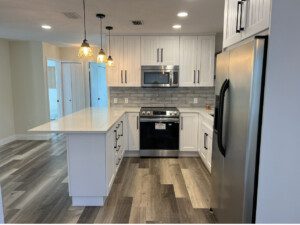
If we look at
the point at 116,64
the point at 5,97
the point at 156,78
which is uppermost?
the point at 116,64

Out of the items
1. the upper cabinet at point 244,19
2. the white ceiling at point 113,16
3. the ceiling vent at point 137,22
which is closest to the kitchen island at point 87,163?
the white ceiling at point 113,16

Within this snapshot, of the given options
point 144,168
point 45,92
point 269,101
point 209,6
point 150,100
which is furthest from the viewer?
point 45,92

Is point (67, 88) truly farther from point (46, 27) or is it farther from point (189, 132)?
point (189, 132)

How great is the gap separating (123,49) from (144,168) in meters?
2.38

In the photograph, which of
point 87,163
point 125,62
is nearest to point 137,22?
point 125,62

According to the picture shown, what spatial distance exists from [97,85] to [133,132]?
134 inches

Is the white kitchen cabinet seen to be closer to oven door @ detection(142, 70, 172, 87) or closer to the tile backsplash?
the tile backsplash

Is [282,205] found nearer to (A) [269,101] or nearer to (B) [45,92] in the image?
(A) [269,101]

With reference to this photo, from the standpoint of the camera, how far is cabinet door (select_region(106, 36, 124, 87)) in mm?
4559

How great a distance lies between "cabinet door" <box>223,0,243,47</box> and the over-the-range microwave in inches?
92.0

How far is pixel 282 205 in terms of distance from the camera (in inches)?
59.6

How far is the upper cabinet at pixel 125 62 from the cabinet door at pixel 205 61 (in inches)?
48.4

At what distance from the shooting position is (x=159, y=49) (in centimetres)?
457

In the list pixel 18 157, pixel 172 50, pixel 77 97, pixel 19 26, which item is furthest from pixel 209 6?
pixel 77 97
